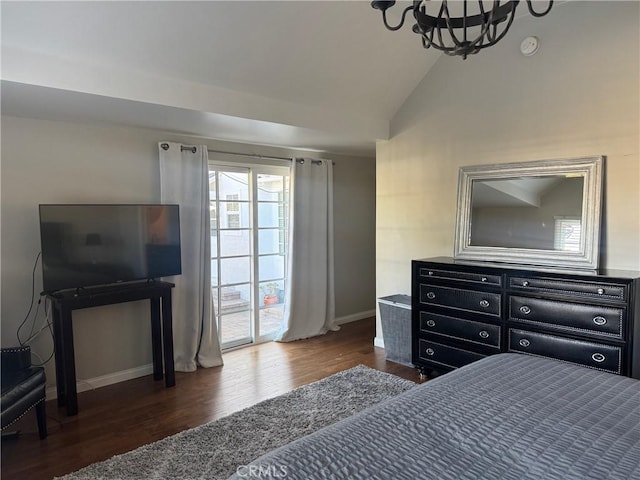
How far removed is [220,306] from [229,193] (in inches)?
47.5

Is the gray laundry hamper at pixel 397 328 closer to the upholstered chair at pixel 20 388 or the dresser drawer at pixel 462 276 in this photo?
the dresser drawer at pixel 462 276

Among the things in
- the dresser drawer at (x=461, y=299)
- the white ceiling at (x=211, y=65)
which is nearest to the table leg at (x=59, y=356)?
the white ceiling at (x=211, y=65)

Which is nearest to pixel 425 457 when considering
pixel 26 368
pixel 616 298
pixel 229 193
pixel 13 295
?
pixel 616 298

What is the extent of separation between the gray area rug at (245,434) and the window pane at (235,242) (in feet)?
5.59

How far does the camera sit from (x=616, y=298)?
105 inches

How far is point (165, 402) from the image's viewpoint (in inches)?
131

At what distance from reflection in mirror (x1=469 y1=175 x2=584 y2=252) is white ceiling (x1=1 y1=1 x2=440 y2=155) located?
1.38 meters

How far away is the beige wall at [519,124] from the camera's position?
2965mm

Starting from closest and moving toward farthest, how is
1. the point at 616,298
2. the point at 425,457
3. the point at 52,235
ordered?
the point at 425,457 < the point at 616,298 < the point at 52,235

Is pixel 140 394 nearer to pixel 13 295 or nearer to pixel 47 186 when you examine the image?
pixel 13 295

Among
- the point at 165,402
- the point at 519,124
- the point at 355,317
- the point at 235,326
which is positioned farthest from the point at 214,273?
the point at 519,124

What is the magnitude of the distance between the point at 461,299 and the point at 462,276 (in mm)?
190

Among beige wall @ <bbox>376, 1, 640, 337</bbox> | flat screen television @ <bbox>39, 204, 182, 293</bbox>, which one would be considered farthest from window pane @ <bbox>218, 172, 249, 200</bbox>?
beige wall @ <bbox>376, 1, 640, 337</bbox>

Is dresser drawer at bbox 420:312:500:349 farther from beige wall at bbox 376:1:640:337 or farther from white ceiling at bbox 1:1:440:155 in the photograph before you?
white ceiling at bbox 1:1:440:155
